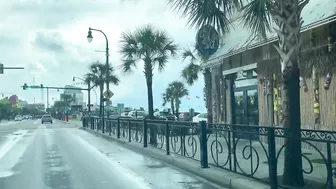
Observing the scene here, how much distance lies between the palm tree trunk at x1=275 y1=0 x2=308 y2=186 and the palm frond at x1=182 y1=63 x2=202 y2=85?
2109cm

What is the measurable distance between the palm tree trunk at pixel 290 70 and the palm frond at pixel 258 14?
24cm

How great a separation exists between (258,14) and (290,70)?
124 centimetres

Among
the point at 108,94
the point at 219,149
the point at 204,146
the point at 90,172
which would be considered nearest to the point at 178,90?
the point at 108,94

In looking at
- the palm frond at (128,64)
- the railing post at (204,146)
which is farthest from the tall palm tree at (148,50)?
the railing post at (204,146)

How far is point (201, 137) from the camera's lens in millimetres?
11000

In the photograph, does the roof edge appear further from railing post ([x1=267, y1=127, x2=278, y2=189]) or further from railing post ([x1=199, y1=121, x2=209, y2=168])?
railing post ([x1=267, y1=127, x2=278, y2=189])

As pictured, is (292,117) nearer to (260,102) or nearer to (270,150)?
(270,150)

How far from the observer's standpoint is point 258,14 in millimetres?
8289

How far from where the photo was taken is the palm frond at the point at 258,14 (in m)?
8.09

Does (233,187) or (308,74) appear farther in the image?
(308,74)

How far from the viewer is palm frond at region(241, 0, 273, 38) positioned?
8.09 metres

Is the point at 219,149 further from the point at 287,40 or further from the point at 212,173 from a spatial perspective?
the point at 287,40

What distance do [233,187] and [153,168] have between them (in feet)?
12.5

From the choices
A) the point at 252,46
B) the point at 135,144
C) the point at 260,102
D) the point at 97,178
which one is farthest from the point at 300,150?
the point at 135,144
